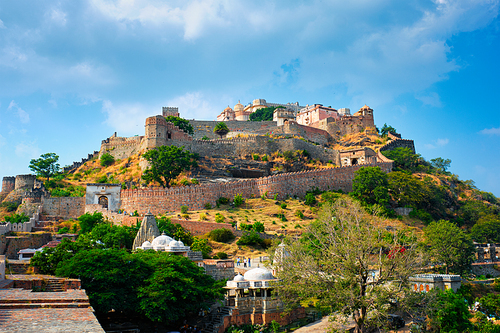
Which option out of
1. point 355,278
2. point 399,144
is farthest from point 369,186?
point 355,278

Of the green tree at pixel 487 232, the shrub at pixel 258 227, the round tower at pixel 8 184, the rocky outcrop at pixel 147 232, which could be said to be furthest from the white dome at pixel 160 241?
the round tower at pixel 8 184

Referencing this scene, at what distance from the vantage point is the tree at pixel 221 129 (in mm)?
69625

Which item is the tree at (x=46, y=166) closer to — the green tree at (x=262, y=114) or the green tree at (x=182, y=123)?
the green tree at (x=182, y=123)

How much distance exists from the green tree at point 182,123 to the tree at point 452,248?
40.6 meters

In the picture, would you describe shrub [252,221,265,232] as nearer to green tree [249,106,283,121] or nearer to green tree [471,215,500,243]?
green tree [471,215,500,243]

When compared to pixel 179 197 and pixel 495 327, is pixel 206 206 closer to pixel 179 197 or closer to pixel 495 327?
pixel 179 197

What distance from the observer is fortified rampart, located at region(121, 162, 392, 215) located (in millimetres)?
45719

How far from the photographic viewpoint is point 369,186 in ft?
163

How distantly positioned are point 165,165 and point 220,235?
15.0 metres

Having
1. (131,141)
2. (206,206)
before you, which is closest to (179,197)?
(206,206)

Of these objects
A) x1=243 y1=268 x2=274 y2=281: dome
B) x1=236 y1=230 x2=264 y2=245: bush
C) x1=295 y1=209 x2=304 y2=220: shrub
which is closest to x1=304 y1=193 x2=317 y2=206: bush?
x1=295 y1=209 x2=304 y2=220: shrub

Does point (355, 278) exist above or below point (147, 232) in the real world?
below

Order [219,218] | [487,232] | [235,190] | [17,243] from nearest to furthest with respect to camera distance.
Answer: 1. [17,243]
2. [219,218]
3. [487,232]
4. [235,190]

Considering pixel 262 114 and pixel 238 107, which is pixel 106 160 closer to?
pixel 262 114
